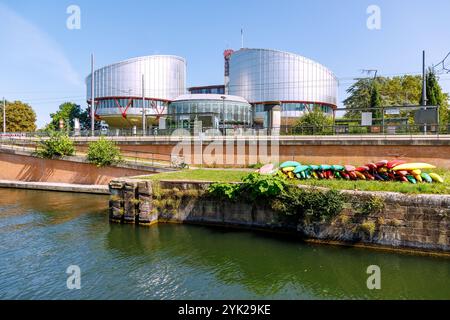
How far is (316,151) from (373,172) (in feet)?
28.9

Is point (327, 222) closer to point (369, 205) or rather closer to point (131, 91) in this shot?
point (369, 205)

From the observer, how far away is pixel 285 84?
232 feet

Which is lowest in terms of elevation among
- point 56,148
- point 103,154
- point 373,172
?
point 373,172

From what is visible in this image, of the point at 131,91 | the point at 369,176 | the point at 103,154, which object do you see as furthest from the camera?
the point at 131,91

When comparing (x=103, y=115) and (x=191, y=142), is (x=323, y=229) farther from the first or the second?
(x=103, y=115)

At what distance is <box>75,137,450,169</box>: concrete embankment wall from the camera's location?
66.3ft

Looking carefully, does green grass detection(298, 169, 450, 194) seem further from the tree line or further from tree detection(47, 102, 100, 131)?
tree detection(47, 102, 100, 131)

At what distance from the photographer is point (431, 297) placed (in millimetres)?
8828

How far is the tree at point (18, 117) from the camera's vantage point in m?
64.3

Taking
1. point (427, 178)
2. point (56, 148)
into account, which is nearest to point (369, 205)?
point (427, 178)
